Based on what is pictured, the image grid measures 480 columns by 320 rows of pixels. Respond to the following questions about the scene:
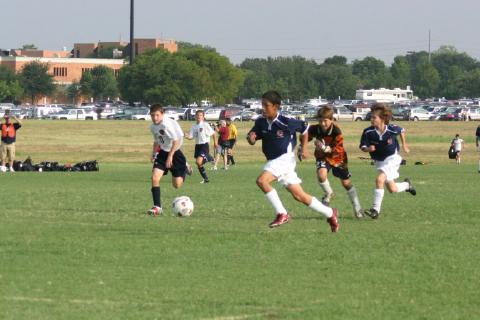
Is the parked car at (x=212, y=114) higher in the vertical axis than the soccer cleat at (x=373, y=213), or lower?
lower

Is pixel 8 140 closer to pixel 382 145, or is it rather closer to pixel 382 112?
pixel 382 145

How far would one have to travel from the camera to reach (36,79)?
163 metres

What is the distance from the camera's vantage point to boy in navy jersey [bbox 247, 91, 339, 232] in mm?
15336

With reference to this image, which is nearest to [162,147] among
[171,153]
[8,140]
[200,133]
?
[171,153]

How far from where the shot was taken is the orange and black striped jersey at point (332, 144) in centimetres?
1839

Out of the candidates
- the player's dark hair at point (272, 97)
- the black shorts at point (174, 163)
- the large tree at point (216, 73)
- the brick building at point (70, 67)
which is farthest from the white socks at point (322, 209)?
the brick building at point (70, 67)

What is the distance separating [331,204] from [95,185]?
9680 mm

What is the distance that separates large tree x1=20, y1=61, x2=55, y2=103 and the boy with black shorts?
5785 inches

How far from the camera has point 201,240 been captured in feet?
47.6

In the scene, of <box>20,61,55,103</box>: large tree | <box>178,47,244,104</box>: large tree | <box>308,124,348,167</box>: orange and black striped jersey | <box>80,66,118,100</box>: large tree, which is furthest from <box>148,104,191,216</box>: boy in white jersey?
<box>80,66,118,100</box>: large tree

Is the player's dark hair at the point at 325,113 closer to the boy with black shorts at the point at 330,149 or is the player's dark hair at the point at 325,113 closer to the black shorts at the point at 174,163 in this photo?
the boy with black shorts at the point at 330,149

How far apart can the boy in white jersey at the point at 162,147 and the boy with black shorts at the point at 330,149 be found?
2274 mm

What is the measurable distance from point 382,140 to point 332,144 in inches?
32.2

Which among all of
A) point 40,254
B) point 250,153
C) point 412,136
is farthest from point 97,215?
point 412,136
